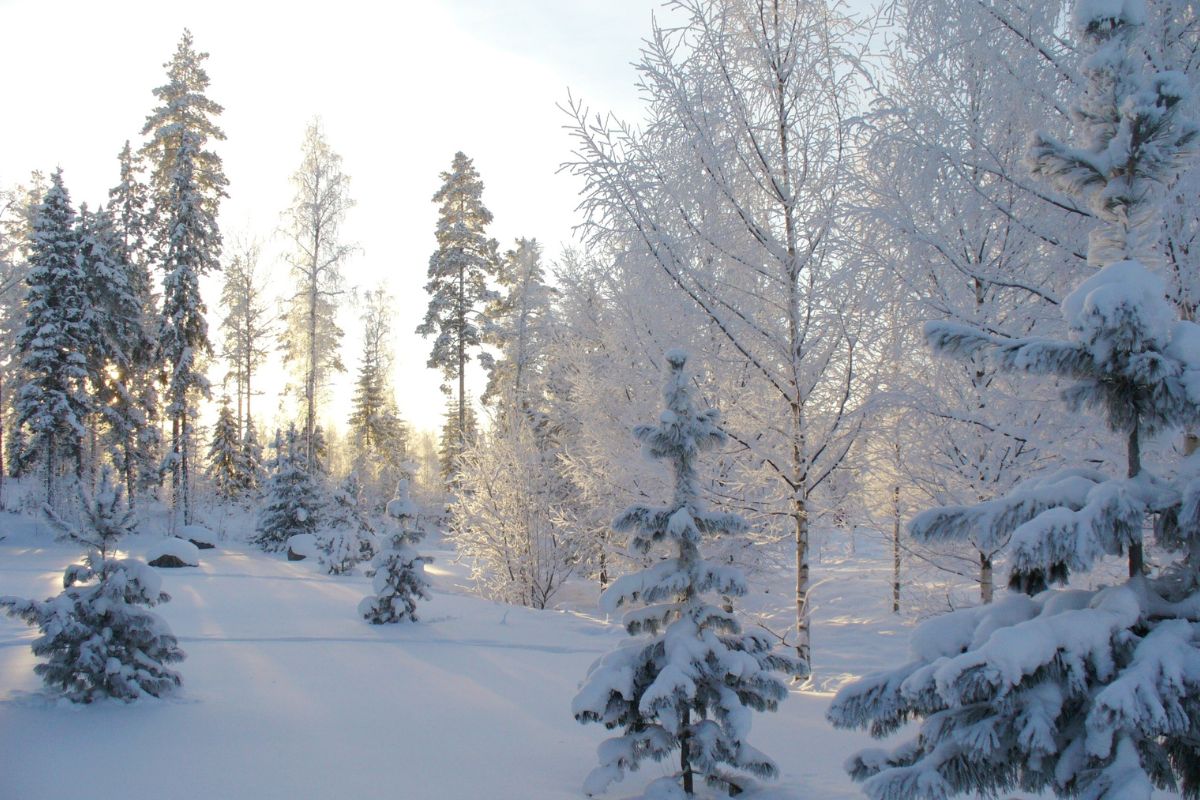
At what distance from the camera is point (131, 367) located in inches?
1115

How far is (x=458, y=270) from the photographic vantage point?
29.9 m

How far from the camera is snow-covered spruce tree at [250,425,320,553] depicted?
981 inches

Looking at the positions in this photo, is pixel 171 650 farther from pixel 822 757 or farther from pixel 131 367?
pixel 131 367

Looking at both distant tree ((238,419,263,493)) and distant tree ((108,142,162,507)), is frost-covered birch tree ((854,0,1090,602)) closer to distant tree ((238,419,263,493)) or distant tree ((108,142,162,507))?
distant tree ((108,142,162,507))

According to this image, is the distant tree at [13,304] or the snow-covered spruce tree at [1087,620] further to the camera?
the distant tree at [13,304]

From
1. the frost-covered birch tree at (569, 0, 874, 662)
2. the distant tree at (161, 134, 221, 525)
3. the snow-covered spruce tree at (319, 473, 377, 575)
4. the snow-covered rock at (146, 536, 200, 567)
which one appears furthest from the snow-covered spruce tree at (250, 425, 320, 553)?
the frost-covered birch tree at (569, 0, 874, 662)

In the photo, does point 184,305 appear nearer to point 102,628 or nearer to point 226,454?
point 226,454

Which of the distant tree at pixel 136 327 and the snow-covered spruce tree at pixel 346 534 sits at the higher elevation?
the distant tree at pixel 136 327

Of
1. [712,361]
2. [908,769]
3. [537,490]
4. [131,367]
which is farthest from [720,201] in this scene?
[131,367]

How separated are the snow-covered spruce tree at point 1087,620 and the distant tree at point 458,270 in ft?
90.3

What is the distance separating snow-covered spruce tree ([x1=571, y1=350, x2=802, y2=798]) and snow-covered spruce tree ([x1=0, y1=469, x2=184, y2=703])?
4745 mm

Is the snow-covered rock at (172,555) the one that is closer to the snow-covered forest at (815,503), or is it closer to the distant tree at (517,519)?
the snow-covered forest at (815,503)

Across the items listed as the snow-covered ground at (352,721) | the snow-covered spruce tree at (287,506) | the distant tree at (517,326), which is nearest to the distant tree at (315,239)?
the snow-covered spruce tree at (287,506)

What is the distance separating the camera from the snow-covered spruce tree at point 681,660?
181 inches
